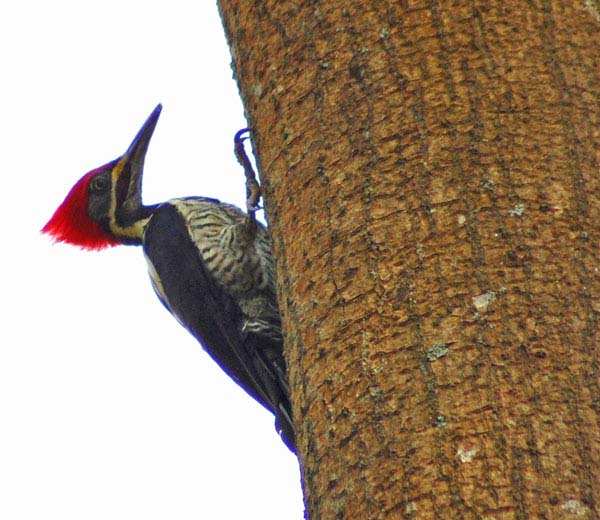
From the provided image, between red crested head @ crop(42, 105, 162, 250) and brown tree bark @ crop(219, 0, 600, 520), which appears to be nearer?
brown tree bark @ crop(219, 0, 600, 520)

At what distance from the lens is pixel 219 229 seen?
4.12 metres

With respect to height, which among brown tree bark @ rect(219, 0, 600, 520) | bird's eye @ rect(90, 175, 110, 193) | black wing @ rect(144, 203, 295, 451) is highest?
brown tree bark @ rect(219, 0, 600, 520)

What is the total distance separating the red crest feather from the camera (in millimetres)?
4766

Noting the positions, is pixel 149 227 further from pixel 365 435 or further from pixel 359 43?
pixel 365 435

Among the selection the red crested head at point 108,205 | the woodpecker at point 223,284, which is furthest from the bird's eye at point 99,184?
the woodpecker at point 223,284

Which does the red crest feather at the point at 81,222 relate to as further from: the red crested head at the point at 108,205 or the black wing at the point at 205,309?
the black wing at the point at 205,309

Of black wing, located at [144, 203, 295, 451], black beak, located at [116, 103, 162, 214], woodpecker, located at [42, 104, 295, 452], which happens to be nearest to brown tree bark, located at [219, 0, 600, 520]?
woodpecker, located at [42, 104, 295, 452]

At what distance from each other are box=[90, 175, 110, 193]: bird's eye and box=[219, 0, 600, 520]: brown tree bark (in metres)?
2.66

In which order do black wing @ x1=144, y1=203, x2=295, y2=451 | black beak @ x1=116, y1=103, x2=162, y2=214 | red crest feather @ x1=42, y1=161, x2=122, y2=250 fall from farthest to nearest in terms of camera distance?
red crest feather @ x1=42, y1=161, x2=122, y2=250, black beak @ x1=116, y1=103, x2=162, y2=214, black wing @ x1=144, y1=203, x2=295, y2=451

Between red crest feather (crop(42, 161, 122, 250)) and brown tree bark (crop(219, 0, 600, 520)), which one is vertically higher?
brown tree bark (crop(219, 0, 600, 520))

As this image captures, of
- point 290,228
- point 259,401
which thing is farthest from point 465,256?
point 259,401

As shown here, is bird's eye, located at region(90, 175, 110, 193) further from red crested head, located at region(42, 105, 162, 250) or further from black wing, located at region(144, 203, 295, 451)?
black wing, located at region(144, 203, 295, 451)

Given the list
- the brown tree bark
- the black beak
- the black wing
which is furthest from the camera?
the black beak

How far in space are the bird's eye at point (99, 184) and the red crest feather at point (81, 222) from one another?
0.08ft
